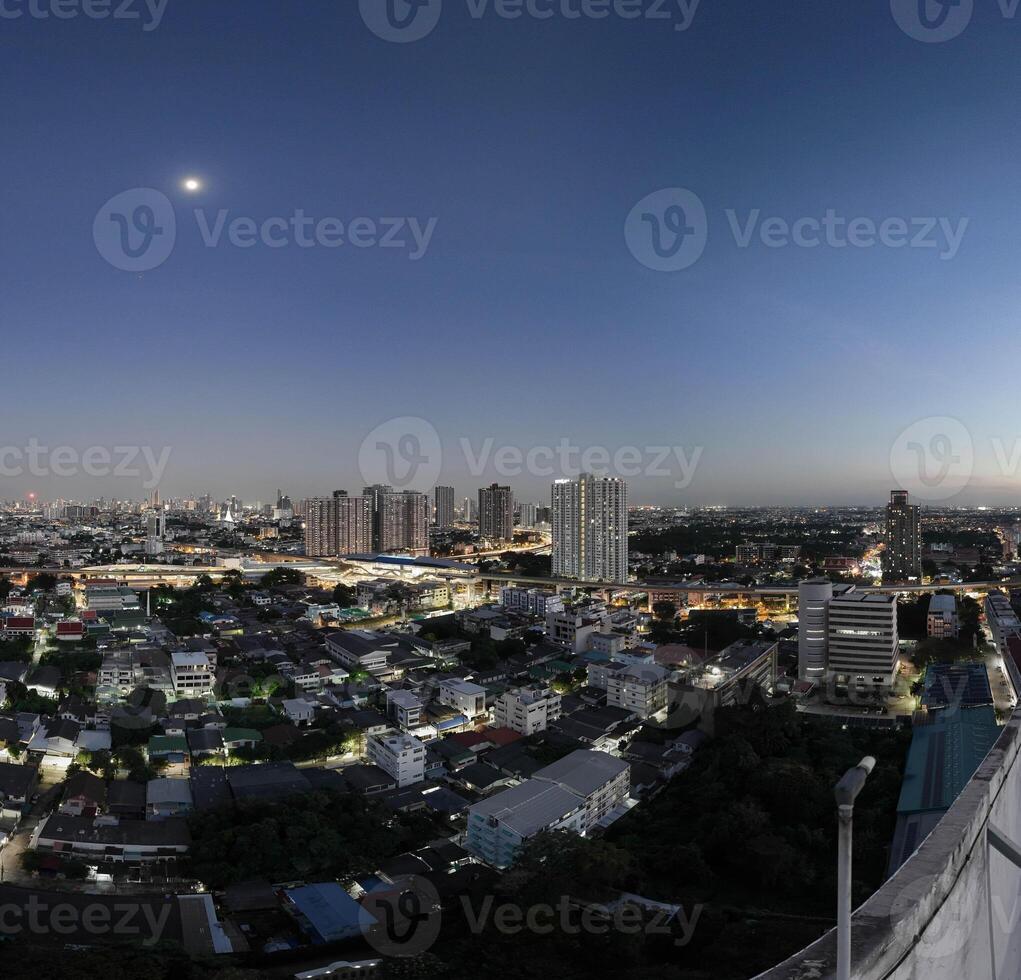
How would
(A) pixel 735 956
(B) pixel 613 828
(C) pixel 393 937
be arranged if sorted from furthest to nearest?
(B) pixel 613 828 → (C) pixel 393 937 → (A) pixel 735 956

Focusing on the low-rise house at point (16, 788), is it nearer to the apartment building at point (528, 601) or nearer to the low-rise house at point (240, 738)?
the low-rise house at point (240, 738)

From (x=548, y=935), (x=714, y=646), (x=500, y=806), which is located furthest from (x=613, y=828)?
(x=714, y=646)

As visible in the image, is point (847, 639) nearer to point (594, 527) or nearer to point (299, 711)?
point (299, 711)

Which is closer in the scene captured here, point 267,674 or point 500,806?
point 500,806

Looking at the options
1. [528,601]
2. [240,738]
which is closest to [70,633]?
[240,738]

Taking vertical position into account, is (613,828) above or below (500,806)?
below

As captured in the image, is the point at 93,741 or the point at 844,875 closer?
the point at 844,875

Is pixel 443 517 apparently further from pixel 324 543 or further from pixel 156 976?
pixel 156 976
